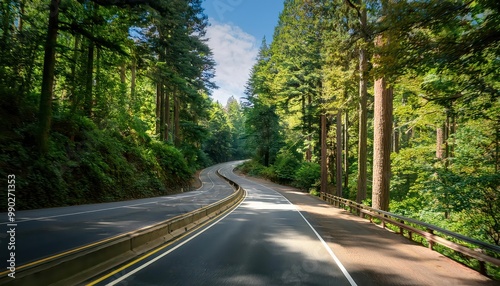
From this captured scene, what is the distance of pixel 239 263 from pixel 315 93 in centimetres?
2764

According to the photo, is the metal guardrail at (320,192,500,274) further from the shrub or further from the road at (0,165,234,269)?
the shrub

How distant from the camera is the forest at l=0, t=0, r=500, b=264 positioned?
7.39m

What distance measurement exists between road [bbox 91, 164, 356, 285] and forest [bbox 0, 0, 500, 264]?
531 cm

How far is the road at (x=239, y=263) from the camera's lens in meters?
5.40

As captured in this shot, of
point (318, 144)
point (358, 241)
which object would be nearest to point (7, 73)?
point (358, 241)

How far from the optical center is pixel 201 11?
34.7m

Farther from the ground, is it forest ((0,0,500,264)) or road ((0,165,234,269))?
forest ((0,0,500,264))

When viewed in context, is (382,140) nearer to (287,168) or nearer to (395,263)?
(395,263)

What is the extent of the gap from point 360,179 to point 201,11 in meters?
27.5

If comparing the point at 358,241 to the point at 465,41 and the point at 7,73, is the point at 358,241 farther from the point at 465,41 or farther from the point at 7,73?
the point at 7,73

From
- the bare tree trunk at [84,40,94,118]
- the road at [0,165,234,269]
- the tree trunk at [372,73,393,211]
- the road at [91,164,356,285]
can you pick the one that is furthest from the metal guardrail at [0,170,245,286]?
the bare tree trunk at [84,40,94,118]

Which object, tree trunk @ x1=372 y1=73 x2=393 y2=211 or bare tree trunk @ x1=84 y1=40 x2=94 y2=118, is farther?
bare tree trunk @ x1=84 y1=40 x2=94 y2=118

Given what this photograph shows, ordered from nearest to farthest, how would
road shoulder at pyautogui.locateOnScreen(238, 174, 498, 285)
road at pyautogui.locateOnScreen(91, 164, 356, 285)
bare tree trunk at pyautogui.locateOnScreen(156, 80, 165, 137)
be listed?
road at pyautogui.locateOnScreen(91, 164, 356, 285)
road shoulder at pyautogui.locateOnScreen(238, 174, 498, 285)
bare tree trunk at pyautogui.locateOnScreen(156, 80, 165, 137)

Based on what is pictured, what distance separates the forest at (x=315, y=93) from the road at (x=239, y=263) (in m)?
5.31
